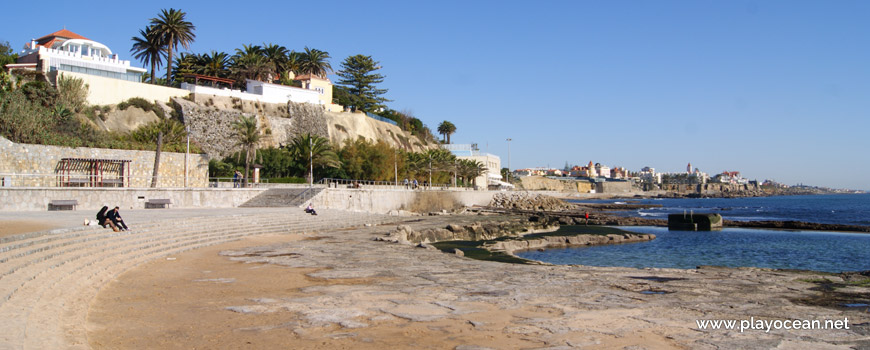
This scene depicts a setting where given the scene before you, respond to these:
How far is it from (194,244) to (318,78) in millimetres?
63324

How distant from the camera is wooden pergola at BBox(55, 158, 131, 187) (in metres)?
31.2

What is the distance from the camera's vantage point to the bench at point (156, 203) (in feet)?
96.1

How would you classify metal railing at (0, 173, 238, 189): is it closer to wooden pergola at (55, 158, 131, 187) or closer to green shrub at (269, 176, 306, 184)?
wooden pergola at (55, 158, 131, 187)

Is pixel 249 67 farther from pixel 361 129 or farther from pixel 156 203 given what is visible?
pixel 156 203

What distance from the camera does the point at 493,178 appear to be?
116 meters

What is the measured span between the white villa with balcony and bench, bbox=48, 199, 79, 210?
98.0ft

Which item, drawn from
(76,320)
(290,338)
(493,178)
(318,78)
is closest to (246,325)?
(290,338)

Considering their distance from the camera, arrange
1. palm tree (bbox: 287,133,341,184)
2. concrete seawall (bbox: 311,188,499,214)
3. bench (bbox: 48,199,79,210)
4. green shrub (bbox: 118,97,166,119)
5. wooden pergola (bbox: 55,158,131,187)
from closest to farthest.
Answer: bench (bbox: 48,199,79,210) < wooden pergola (bbox: 55,158,131,187) < concrete seawall (bbox: 311,188,499,214) < palm tree (bbox: 287,133,341,184) < green shrub (bbox: 118,97,166,119)

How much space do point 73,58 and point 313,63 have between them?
35.4 metres

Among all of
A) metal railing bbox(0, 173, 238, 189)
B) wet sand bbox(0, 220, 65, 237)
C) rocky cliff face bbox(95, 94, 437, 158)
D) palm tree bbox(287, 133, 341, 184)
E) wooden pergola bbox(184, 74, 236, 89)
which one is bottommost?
wet sand bbox(0, 220, 65, 237)

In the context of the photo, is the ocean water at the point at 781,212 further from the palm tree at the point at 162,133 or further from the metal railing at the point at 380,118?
the palm tree at the point at 162,133

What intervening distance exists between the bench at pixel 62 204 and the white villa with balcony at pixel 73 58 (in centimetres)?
2987

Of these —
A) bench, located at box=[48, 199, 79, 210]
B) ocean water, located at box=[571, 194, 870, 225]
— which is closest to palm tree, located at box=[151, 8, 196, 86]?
bench, located at box=[48, 199, 79, 210]

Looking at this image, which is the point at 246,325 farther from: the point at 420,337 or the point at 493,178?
the point at 493,178
